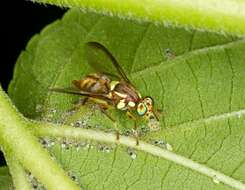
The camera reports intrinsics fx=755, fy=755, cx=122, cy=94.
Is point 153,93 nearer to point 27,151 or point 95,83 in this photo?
point 95,83

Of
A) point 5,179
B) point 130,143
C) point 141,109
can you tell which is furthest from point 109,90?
point 5,179

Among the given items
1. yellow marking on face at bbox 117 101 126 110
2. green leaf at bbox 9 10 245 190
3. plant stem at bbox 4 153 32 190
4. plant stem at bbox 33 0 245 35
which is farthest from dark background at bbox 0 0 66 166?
plant stem at bbox 33 0 245 35

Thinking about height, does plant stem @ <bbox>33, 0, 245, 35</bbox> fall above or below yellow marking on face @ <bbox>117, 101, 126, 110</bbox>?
above

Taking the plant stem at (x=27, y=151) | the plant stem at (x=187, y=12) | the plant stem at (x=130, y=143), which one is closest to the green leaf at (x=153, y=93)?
the plant stem at (x=130, y=143)

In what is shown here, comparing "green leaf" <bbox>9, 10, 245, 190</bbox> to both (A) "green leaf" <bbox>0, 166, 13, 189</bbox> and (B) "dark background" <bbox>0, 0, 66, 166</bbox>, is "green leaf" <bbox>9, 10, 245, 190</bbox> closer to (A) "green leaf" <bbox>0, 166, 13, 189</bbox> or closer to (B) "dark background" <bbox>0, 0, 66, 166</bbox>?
(A) "green leaf" <bbox>0, 166, 13, 189</bbox>

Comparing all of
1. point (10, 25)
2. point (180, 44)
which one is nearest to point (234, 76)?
point (180, 44)

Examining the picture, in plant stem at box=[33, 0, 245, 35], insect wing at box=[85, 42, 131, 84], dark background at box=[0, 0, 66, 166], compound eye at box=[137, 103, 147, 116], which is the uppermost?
plant stem at box=[33, 0, 245, 35]

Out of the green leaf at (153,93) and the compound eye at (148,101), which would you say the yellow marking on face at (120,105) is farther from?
the compound eye at (148,101)
